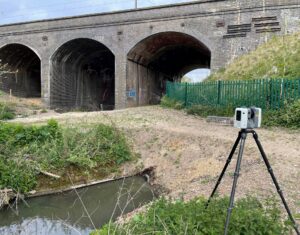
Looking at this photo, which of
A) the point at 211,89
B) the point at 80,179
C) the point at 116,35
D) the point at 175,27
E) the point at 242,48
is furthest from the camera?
the point at 116,35

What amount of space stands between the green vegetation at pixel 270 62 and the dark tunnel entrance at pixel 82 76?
9.55m

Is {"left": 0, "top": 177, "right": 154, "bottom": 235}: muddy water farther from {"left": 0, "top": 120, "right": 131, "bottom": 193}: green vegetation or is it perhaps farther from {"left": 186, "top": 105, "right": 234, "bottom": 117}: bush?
{"left": 186, "top": 105, "right": 234, "bottom": 117}: bush

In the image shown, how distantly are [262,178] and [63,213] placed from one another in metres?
4.05

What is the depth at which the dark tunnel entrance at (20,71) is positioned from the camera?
2383 cm

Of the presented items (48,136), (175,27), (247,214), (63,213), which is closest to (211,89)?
(175,27)

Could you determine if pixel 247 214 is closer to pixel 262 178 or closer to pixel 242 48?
pixel 262 178

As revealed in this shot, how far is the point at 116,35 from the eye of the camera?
19.8 metres

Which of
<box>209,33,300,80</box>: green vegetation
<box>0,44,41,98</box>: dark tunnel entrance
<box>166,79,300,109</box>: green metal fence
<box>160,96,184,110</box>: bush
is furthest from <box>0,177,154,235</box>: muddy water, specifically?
<box>0,44,41,98</box>: dark tunnel entrance

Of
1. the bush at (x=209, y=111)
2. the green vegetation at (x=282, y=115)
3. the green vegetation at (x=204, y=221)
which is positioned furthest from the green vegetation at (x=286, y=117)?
the green vegetation at (x=204, y=221)

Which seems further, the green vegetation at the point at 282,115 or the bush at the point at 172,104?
the bush at the point at 172,104

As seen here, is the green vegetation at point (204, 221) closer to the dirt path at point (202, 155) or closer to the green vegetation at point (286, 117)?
the dirt path at point (202, 155)

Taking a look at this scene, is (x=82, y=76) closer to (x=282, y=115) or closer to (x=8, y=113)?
(x=8, y=113)

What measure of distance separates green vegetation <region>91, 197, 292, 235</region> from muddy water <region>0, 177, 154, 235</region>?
1.33 meters

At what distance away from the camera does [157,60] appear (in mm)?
24234
